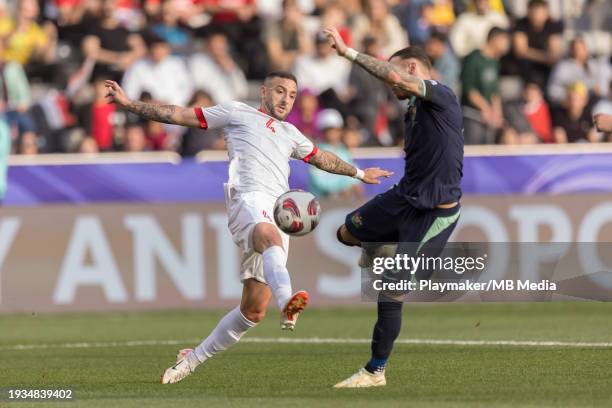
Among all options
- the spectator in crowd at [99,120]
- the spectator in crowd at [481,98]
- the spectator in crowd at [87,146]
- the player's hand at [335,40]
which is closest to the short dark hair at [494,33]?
the spectator in crowd at [481,98]

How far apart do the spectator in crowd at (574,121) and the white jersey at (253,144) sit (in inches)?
388

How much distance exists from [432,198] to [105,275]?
8.37 m

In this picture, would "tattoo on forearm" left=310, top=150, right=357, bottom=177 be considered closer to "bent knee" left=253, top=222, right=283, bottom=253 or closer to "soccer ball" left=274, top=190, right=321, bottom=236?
"soccer ball" left=274, top=190, right=321, bottom=236

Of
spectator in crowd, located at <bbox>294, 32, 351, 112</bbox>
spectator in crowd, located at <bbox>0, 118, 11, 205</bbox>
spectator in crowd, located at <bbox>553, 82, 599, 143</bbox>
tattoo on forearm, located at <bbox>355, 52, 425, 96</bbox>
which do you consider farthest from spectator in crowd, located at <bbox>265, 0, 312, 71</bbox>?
tattoo on forearm, located at <bbox>355, 52, 425, 96</bbox>

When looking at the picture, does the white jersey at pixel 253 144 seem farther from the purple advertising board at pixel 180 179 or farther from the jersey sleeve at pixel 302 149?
the purple advertising board at pixel 180 179

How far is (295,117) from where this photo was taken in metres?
20.1

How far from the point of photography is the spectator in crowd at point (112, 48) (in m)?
21.8

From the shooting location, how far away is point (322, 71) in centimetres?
2144

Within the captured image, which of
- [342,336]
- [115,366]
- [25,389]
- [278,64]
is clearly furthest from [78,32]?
[25,389]

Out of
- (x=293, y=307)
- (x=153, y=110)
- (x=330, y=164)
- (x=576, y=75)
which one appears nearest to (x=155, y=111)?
(x=153, y=110)

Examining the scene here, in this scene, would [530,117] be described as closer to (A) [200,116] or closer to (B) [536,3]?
(B) [536,3]

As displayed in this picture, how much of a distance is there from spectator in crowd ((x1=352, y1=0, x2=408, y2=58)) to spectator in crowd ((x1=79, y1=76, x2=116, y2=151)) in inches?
161

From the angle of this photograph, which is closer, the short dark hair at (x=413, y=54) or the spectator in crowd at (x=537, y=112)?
the short dark hair at (x=413, y=54)

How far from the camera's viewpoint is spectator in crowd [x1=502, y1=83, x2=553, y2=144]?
2031cm
